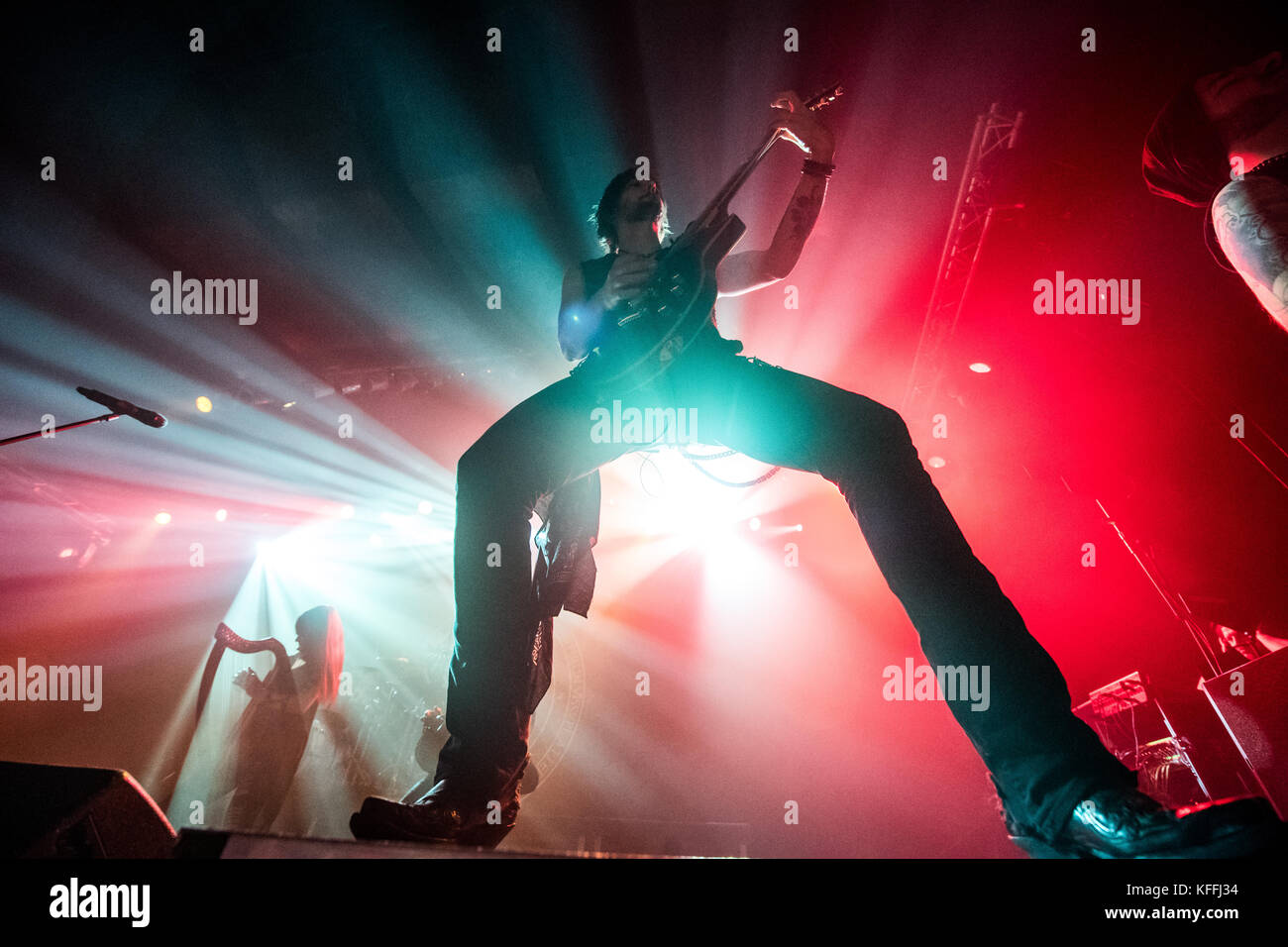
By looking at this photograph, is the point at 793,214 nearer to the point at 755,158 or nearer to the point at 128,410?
the point at 755,158

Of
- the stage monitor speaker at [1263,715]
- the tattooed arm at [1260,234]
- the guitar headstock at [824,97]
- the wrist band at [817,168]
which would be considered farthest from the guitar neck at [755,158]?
the stage monitor speaker at [1263,715]

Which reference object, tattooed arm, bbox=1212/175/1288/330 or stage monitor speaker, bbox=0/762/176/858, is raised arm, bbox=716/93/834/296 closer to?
tattooed arm, bbox=1212/175/1288/330

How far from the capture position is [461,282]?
6.05 metres

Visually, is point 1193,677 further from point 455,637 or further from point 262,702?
point 262,702

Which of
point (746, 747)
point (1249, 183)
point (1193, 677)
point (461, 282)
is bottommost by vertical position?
point (746, 747)

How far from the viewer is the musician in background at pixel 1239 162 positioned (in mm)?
2088

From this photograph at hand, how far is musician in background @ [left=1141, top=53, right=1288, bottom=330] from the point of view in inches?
82.2

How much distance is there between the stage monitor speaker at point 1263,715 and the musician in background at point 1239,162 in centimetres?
199

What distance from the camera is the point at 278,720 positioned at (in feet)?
16.2

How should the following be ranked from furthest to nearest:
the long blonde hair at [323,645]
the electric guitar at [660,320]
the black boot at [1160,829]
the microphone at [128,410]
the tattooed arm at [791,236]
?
the long blonde hair at [323,645] → the microphone at [128,410] → the tattooed arm at [791,236] → the electric guitar at [660,320] → the black boot at [1160,829]

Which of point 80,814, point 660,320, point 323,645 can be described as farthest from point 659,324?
point 323,645

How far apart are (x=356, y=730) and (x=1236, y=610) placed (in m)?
9.92

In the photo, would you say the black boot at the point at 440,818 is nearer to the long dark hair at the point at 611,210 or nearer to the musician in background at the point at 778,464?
the musician in background at the point at 778,464
